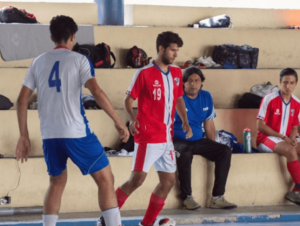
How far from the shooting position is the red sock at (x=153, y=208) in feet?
15.8

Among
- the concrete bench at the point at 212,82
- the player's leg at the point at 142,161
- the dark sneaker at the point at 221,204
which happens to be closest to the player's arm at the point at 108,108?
the player's leg at the point at 142,161

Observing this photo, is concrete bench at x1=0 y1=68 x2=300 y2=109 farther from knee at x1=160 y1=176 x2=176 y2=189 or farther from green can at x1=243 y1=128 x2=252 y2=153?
knee at x1=160 y1=176 x2=176 y2=189

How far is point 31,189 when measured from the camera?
18.4 feet

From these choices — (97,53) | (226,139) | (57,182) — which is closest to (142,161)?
(57,182)

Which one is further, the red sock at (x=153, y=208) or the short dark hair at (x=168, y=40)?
the red sock at (x=153, y=208)

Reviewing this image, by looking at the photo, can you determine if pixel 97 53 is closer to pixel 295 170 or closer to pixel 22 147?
pixel 295 170

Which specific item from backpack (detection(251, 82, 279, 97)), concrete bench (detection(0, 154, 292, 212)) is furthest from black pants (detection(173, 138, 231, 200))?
backpack (detection(251, 82, 279, 97))

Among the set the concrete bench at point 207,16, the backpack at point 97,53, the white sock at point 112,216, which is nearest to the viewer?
the white sock at point 112,216

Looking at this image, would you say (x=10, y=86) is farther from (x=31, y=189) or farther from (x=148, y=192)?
(x=148, y=192)

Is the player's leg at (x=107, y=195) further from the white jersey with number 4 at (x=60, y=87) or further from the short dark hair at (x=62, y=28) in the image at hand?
the short dark hair at (x=62, y=28)

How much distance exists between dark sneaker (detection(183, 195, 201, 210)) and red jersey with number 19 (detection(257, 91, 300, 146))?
3.44 ft

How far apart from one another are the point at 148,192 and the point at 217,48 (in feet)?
7.90

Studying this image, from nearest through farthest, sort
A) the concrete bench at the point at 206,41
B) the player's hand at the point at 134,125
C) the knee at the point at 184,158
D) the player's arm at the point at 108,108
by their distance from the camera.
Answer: the player's arm at the point at 108,108, the player's hand at the point at 134,125, the knee at the point at 184,158, the concrete bench at the point at 206,41

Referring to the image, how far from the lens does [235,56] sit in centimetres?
727
